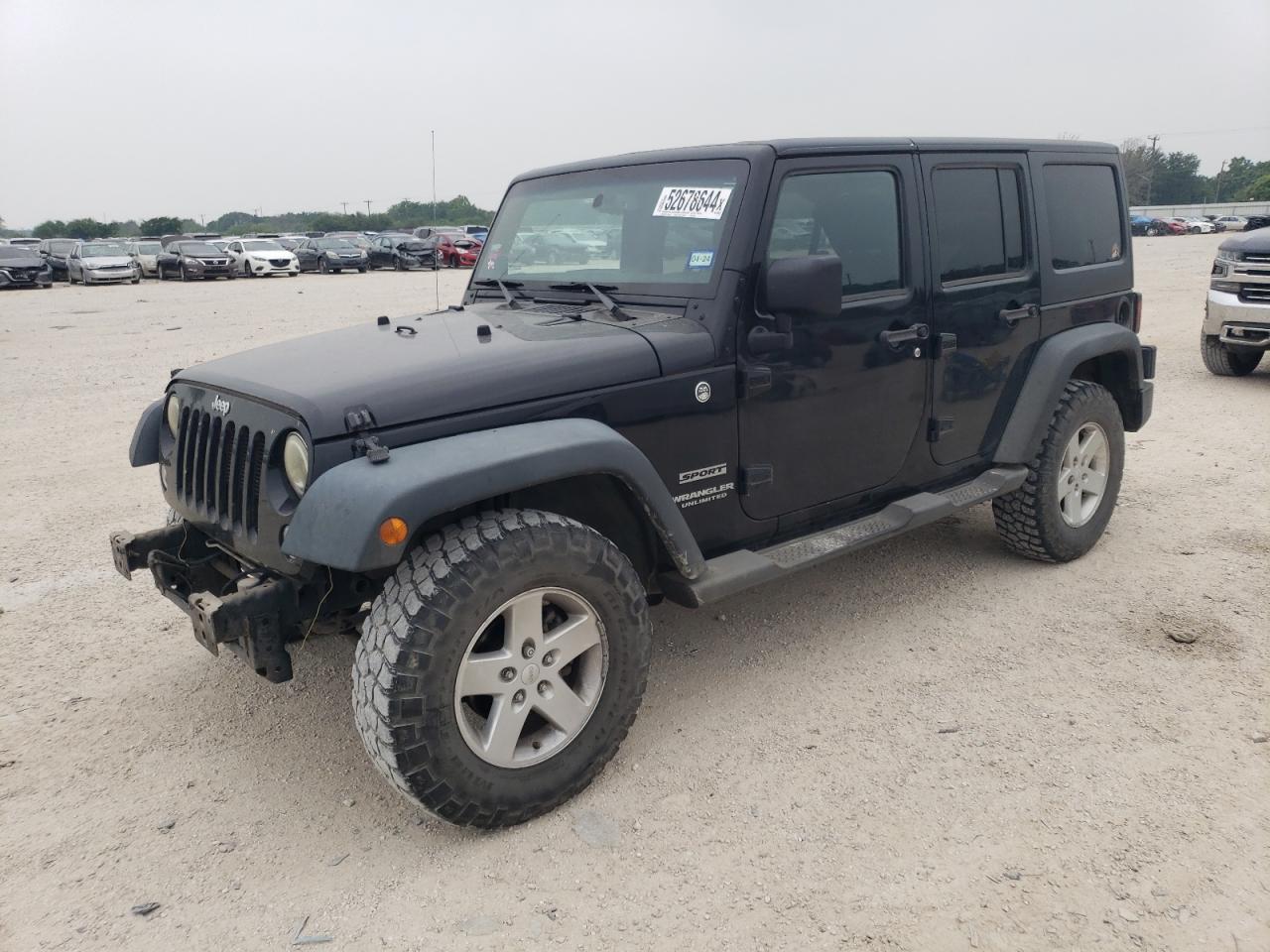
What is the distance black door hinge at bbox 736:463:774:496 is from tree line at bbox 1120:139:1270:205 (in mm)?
105615

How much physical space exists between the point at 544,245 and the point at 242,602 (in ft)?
6.64

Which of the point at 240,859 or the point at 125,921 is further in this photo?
the point at 240,859

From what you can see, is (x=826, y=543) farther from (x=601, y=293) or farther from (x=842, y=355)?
(x=601, y=293)

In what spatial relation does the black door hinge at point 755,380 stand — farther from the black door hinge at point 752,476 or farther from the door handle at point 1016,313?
the door handle at point 1016,313

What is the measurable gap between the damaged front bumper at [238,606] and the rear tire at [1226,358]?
9.37 metres

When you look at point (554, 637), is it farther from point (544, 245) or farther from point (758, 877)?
point (544, 245)

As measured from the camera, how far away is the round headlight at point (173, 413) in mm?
3525

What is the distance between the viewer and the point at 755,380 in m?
3.44

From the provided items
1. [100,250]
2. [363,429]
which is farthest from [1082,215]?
[100,250]

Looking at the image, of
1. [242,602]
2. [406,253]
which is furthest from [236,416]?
[406,253]

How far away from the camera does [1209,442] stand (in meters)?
7.14

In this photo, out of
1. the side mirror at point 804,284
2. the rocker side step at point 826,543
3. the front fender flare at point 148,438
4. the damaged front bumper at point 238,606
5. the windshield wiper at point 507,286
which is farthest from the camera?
the windshield wiper at point 507,286

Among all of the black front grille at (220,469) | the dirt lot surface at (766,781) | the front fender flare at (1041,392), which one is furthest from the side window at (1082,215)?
the black front grille at (220,469)

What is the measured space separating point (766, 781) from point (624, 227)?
6.90ft
